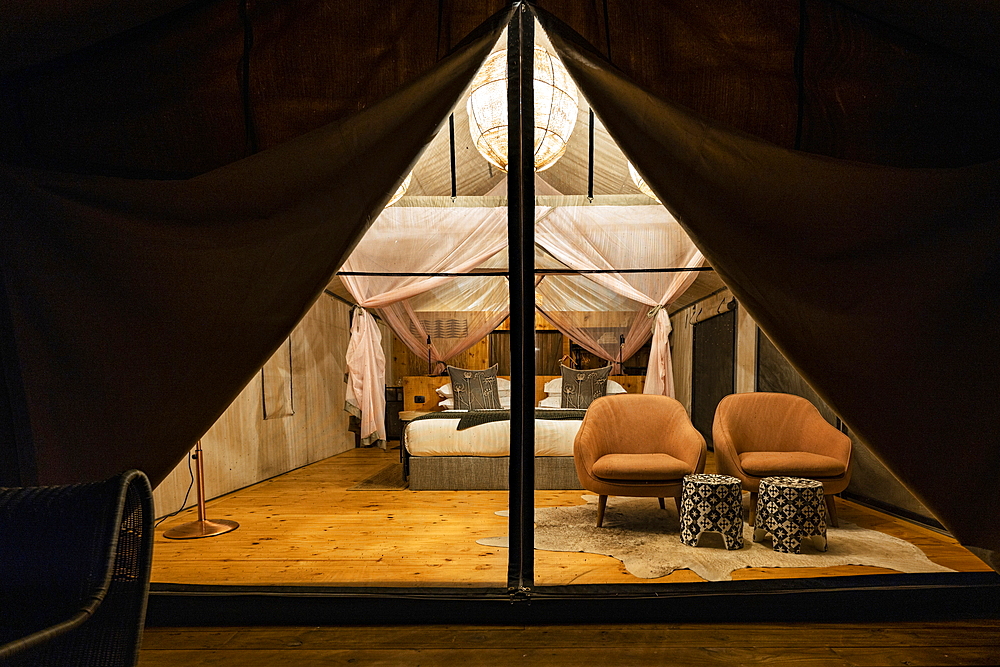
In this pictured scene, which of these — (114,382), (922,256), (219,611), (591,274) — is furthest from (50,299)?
(591,274)

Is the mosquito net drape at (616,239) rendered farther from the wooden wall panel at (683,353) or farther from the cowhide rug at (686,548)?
the wooden wall panel at (683,353)

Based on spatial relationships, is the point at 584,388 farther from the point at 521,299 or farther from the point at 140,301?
the point at 140,301

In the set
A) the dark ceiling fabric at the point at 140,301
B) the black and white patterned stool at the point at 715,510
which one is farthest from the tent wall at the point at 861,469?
the dark ceiling fabric at the point at 140,301

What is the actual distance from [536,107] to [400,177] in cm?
134

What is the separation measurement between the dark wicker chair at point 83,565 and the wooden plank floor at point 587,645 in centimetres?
85

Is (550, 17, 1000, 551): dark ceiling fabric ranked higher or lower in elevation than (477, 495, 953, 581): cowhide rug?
higher

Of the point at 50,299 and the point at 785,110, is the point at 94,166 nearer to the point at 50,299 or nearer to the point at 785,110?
the point at 50,299

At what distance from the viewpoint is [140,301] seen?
1.87 metres

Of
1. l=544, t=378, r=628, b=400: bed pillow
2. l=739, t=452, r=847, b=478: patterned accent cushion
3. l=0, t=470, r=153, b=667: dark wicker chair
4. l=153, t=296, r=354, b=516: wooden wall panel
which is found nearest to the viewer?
l=0, t=470, r=153, b=667: dark wicker chair

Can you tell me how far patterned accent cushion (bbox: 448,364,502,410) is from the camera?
590cm

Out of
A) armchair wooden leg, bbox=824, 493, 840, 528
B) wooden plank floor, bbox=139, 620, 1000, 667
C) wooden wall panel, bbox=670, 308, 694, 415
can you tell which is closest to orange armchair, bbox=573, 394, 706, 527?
armchair wooden leg, bbox=824, 493, 840, 528

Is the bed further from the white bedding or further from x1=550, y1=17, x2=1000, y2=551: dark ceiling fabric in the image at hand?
x1=550, y1=17, x2=1000, y2=551: dark ceiling fabric

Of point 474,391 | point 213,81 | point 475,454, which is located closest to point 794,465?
point 475,454

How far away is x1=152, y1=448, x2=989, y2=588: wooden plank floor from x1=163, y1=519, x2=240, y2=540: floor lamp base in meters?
0.05
